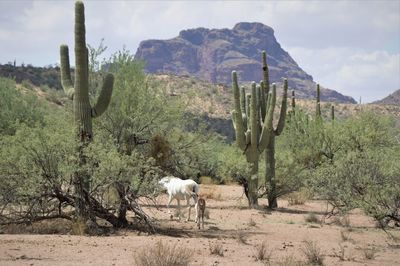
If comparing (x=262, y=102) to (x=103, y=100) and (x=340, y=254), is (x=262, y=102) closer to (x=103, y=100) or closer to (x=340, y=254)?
(x=103, y=100)

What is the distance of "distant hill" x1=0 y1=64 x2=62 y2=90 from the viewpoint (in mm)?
60938

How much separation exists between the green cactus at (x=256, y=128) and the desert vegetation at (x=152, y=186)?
2.2 inches

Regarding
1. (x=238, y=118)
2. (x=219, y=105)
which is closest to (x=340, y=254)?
(x=238, y=118)

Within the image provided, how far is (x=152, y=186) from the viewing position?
557 inches

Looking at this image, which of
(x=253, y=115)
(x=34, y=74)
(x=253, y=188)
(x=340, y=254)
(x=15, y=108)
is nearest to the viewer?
(x=340, y=254)

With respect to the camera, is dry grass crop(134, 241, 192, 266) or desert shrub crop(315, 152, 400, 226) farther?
desert shrub crop(315, 152, 400, 226)

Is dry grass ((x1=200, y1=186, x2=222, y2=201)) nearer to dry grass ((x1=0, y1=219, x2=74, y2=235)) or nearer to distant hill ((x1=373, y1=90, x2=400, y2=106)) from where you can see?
dry grass ((x1=0, y1=219, x2=74, y2=235))

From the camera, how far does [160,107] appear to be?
19.6 meters

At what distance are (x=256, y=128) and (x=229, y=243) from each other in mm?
10141

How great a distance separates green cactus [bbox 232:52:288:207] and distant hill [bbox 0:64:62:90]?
42944mm

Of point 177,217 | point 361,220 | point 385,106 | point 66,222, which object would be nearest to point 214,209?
point 177,217

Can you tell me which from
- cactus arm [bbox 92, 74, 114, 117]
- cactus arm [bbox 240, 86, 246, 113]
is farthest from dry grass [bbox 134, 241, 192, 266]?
cactus arm [bbox 240, 86, 246, 113]

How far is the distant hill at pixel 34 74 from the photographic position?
6094 centimetres

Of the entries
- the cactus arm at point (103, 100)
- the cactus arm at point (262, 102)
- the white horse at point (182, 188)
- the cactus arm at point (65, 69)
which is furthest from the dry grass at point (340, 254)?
the cactus arm at point (262, 102)
